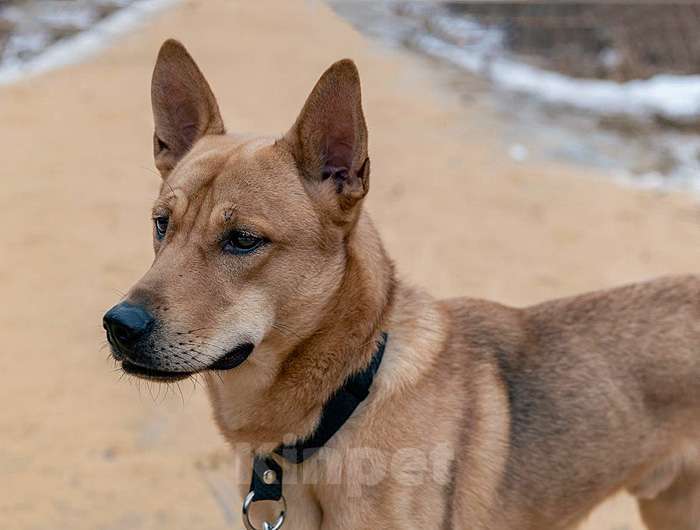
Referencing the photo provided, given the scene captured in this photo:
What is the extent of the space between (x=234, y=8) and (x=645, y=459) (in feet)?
34.1

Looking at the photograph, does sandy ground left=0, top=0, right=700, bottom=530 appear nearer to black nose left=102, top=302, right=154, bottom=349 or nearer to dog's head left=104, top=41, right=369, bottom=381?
dog's head left=104, top=41, right=369, bottom=381

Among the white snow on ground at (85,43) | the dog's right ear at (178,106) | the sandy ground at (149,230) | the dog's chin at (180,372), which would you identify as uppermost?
the dog's right ear at (178,106)

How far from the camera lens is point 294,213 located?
2.79 metres

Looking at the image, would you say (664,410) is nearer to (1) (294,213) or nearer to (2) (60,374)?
(1) (294,213)

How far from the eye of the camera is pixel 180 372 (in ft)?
8.51

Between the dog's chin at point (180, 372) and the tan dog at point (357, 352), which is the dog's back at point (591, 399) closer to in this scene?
the tan dog at point (357, 352)

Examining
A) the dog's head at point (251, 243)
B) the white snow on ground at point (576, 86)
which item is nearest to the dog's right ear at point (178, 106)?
the dog's head at point (251, 243)

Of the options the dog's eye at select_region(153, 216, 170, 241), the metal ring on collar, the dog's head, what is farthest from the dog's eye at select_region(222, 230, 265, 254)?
the metal ring on collar

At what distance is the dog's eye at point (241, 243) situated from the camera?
273 centimetres

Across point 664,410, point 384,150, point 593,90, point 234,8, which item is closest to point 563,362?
point 664,410

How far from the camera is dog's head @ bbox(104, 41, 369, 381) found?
258 cm

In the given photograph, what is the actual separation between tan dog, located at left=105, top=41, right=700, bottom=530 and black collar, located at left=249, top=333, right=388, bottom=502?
0.09 ft

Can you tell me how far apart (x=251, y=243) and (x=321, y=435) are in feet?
2.10

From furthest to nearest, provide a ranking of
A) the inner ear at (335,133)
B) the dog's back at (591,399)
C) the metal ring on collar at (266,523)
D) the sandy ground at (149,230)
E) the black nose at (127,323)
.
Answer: the sandy ground at (149,230) < the dog's back at (591,399) < the metal ring on collar at (266,523) < the inner ear at (335,133) < the black nose at (127,323)
